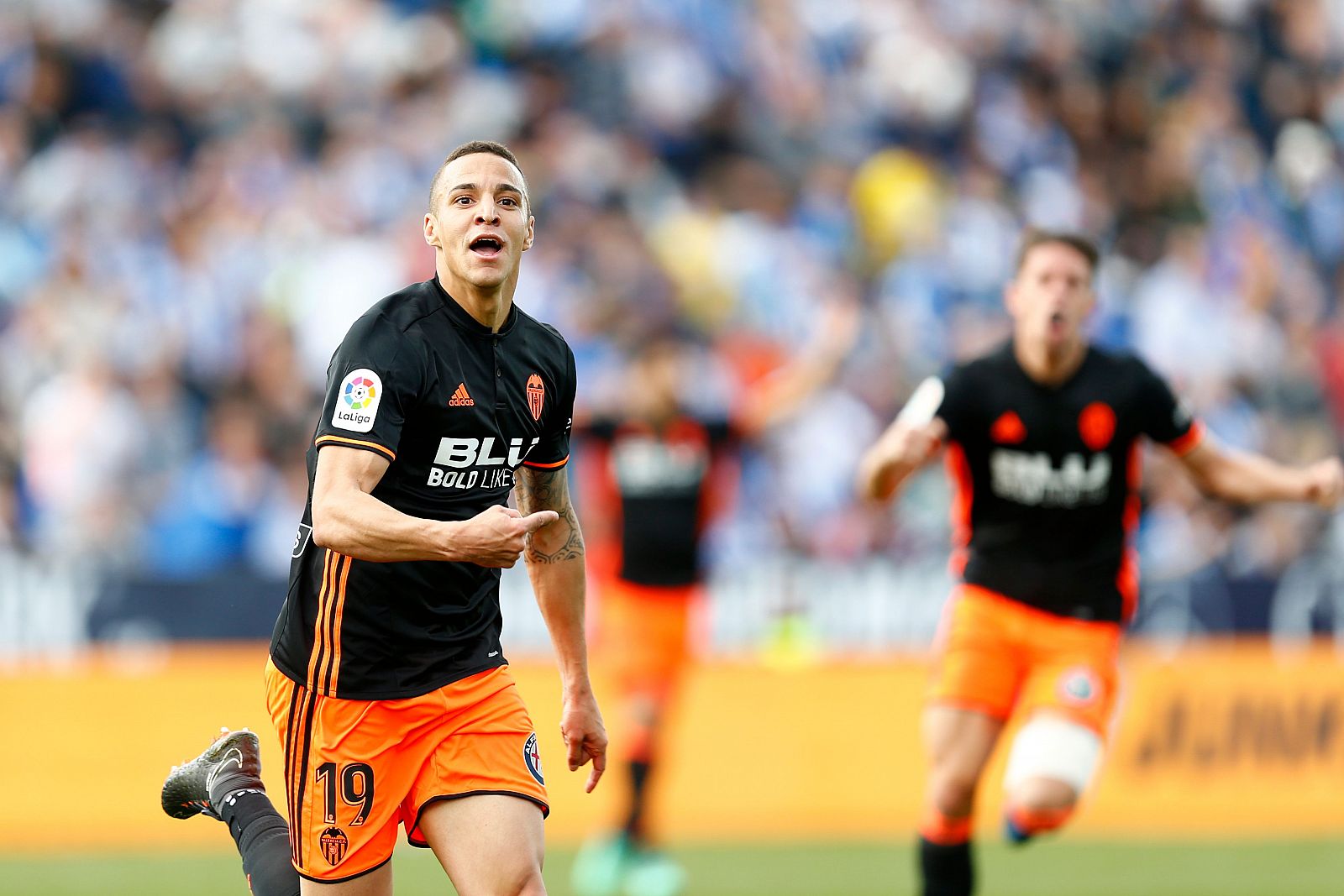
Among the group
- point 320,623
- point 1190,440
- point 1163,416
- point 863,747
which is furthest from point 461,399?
point 863,747

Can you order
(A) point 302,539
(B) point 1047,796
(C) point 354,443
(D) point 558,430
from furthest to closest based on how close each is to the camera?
(B) point 1047,796 → (D) point 558,430 → (A) point 302,539 → (C) point 354,443

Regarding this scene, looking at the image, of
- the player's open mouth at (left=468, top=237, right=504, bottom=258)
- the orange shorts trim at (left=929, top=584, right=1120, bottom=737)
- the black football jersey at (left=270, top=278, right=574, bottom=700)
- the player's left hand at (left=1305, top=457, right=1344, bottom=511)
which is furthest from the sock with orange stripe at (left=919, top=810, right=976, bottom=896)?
the player's open mouth at (left=468, top=237, right=504, bottom=258)

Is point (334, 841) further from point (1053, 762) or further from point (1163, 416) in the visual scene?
point (1163, 416)

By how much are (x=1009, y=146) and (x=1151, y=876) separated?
9.43 m

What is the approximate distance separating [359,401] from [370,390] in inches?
1.8

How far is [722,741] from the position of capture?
12305mm

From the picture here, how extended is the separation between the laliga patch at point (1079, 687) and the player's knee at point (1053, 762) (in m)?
0.10

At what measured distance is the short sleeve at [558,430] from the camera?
5508 mm

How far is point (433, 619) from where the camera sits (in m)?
5.34

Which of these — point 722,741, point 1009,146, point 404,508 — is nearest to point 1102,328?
point 1009,146

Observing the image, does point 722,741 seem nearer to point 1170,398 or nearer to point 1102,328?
point 1170,398

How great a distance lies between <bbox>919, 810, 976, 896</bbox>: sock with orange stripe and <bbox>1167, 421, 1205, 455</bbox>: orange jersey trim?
1.86 m

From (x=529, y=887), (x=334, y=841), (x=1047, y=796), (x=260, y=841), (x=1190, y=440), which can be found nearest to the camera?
(x=529, y=887)

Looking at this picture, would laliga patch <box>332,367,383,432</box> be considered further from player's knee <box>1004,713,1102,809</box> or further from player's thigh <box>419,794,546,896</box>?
player's knee <box>1004,713,1102,809</box>
